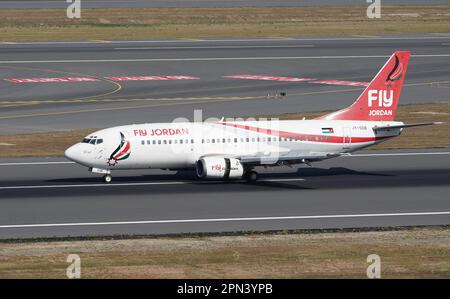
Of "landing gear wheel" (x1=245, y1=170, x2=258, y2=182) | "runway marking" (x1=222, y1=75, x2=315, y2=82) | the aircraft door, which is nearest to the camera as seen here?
"landing gear wheel" (x1=245, y1=170, x2=258, y2=182)

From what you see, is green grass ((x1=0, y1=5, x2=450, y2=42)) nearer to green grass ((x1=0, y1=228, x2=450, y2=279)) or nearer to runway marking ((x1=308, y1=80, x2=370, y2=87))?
runway marking ((x1=308, y1=80, x2=370, y2=87))

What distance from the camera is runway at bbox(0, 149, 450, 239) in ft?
174

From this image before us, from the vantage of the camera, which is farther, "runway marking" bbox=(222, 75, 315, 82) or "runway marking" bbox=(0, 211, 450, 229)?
"runway marking" bbox=(222, 75, 315, 82)

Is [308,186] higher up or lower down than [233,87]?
lower down

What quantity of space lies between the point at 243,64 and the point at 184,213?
61.8 m

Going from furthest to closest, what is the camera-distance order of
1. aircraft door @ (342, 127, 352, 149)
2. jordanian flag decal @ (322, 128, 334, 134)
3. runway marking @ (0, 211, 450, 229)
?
aircraft door @ (342, 127, 352, 149), jordanian flag decal @ (322, 128, 334, 134), runway marking @ (0, 211, 450, 229)

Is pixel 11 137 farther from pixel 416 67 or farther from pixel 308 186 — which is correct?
pixel 416 67

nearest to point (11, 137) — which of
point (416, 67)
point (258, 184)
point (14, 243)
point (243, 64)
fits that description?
point (258, 184)

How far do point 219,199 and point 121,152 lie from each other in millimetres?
7297

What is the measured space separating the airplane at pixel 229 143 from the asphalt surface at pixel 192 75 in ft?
72.9

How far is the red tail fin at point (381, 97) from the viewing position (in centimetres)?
6719

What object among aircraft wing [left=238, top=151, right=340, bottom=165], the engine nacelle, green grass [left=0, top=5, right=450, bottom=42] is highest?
green grass [left=0, top=5, right=450, bottom=42]

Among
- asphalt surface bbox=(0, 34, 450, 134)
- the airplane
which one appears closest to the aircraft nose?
the airplane

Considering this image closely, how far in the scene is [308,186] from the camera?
63250 mm
